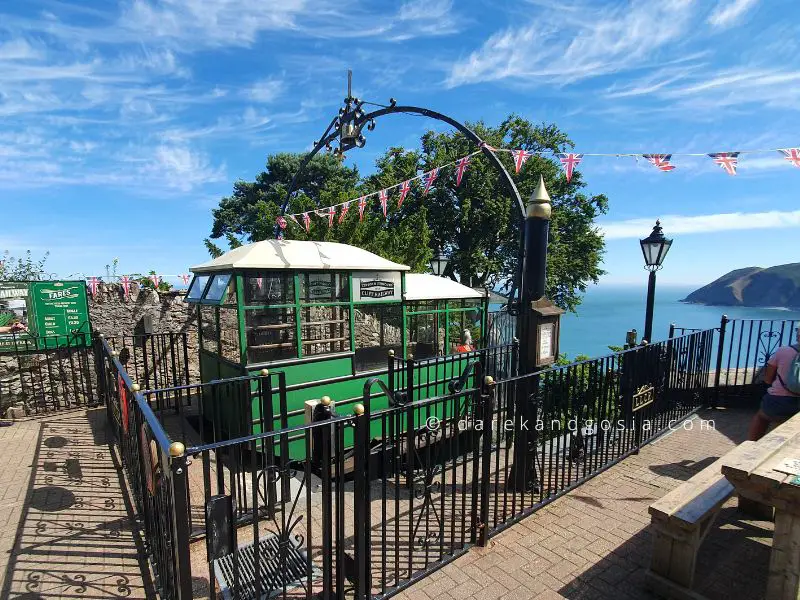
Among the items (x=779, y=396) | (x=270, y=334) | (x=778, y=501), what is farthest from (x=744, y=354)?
(x=270, y=334)

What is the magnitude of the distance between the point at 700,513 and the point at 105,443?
7300 mm

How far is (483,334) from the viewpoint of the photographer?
28.3 feet

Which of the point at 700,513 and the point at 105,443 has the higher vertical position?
the point at 700,513

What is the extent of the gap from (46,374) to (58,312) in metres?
1.23

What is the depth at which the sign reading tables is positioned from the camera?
662 centimetres

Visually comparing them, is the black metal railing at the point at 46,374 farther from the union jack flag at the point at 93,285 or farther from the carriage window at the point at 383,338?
the carriage window at the point at 383,338

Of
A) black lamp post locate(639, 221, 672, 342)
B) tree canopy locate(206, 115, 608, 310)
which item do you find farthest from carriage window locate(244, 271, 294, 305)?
tree canopy locate(206, 115, 608, 310)

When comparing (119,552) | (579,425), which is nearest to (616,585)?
(579,425)

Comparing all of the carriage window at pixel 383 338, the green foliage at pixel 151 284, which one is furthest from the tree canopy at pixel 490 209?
the carriage window at pixel 383 338

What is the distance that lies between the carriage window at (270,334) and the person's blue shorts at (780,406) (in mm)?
5981

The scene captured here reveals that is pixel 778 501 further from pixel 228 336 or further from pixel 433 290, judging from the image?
pixel 228 336

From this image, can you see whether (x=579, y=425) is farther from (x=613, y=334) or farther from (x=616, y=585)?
(x=613, y=334)

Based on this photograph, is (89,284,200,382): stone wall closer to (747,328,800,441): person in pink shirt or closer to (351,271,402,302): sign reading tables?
(351,271,402,302): sign reading tables

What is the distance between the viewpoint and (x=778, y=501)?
2449mm
